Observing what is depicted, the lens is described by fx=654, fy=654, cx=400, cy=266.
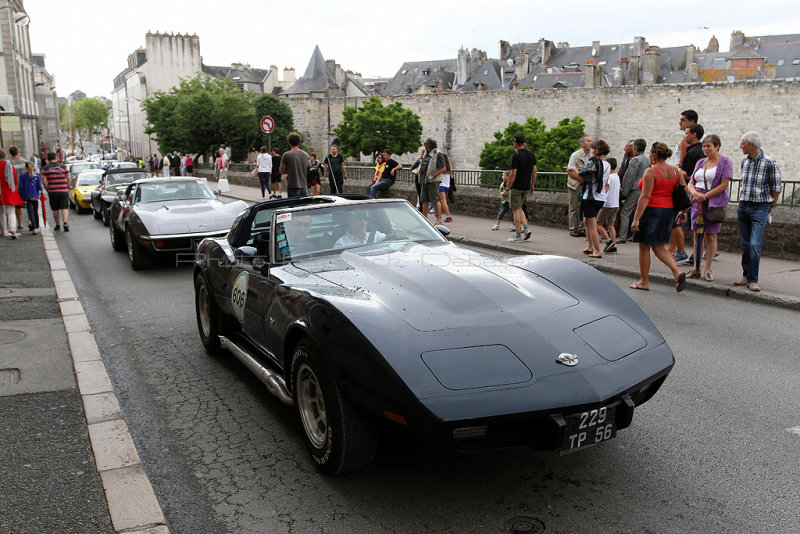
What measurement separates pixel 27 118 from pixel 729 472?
5537cm

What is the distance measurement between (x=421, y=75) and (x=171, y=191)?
346 ft

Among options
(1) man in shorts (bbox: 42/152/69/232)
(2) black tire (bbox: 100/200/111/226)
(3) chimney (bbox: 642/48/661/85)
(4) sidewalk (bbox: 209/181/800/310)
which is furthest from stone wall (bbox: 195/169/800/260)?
(3) chimney (bbox: 642/48/661/85)

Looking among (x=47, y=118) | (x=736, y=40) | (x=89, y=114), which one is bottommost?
(x=47, y=118)

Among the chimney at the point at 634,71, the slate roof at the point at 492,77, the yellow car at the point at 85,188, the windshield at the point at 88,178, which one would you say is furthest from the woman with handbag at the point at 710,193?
the slate roof at the point at 492,77

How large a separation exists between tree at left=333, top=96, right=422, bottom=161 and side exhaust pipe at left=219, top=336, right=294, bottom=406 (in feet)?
222

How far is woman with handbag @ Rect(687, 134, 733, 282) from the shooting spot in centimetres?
802

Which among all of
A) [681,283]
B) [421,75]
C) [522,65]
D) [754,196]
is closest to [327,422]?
[681,283]

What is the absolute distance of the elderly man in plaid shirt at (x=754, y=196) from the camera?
7.50 meters

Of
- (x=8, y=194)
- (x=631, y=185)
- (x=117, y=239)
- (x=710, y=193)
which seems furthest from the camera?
(x=8, y=194)

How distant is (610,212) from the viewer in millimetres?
10930

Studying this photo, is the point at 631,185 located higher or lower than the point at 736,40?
lower

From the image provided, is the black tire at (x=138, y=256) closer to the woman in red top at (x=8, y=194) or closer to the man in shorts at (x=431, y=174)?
the woman in red top at (x=8, y=194)

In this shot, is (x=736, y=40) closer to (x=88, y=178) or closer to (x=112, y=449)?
(x=88, y=178)

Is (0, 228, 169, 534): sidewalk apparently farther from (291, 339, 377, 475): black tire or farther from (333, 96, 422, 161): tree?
(333, 96, 422, 161): tree
